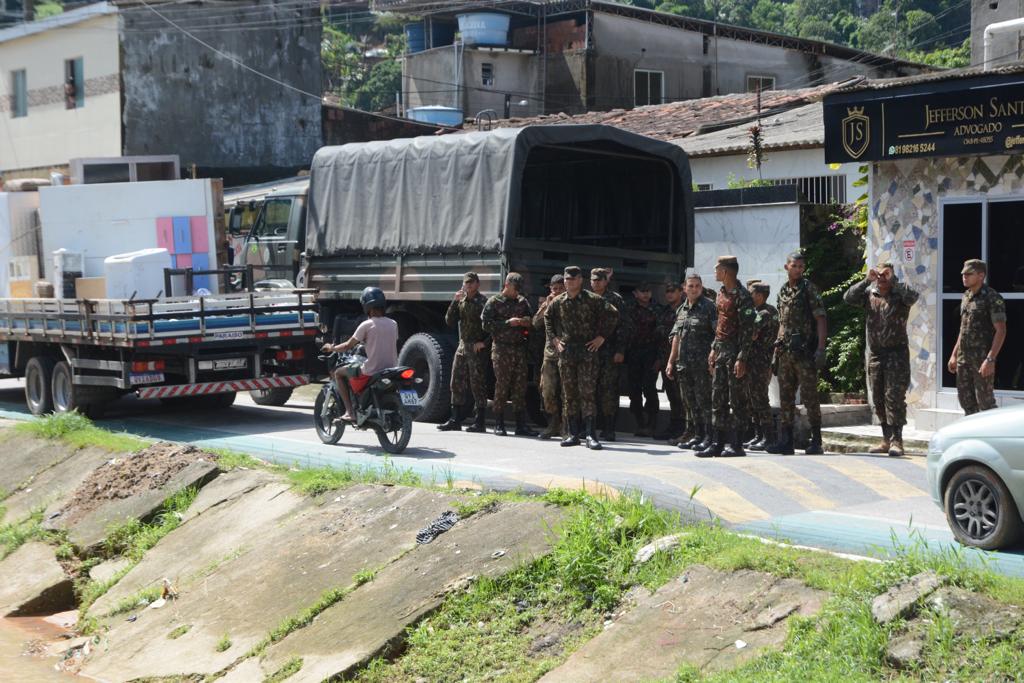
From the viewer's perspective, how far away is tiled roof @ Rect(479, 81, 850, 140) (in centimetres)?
2652

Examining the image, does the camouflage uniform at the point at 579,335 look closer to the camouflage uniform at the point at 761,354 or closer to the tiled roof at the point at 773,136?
the camouflage uniform at the point at 761,354

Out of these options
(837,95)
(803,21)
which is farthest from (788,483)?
(803,21)

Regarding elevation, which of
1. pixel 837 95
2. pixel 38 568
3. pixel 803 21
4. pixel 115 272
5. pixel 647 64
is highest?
pixel 803 21

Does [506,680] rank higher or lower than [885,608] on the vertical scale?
lower

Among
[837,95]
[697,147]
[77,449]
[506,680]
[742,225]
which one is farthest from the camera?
[697,147]

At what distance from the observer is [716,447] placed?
12516 millimetres

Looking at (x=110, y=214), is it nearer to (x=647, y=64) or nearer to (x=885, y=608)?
(x=885, y=608)

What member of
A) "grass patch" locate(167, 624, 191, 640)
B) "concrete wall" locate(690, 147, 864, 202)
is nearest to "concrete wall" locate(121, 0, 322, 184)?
"concrete wall" locate(690, 147, 864, 202)

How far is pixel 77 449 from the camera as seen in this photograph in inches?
535

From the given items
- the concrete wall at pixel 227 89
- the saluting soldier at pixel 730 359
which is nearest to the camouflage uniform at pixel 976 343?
the saluting soldier at pixel 730 359

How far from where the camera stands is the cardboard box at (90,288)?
15.9m

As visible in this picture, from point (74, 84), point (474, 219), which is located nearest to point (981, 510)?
point (474, 219)

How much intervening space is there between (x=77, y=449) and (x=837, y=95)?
8.76m

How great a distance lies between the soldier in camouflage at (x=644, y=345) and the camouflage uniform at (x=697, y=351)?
1.34 metres
